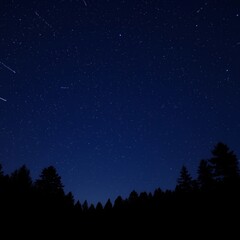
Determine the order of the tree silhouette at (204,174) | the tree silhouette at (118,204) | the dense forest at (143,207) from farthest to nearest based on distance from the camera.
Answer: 1. the tree silhouette at (118,204)
2. the tree silhouette at (204,174)
3. the dense forest at (143,207)

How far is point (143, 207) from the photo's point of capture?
37.7 metres

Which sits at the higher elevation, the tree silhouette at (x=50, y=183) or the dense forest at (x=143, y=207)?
the tree silhouette at (x=50, y=183)

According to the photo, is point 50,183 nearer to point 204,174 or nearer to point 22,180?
point 22,180

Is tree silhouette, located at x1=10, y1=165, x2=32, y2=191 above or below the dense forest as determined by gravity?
above

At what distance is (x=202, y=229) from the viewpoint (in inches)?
902

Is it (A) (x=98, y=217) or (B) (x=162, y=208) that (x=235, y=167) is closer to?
(B) (x=162, y=208)

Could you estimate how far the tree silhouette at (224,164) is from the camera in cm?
Result: 3028

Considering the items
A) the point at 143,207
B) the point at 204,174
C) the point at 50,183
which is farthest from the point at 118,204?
the point at 204,174

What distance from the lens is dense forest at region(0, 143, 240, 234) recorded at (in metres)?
25.7

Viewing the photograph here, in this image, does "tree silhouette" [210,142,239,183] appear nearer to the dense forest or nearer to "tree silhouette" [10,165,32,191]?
the dense forest

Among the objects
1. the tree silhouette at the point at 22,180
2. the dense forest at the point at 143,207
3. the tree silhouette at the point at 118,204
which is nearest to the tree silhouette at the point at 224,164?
the dense forest at the point at 143,207

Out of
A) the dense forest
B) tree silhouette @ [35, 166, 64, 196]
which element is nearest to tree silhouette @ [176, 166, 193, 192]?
the dense forest

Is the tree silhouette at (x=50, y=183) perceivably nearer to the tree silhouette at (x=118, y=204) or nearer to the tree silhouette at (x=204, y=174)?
the tree silhouette at (x=118, y=204)

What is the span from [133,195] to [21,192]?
2471 cm
